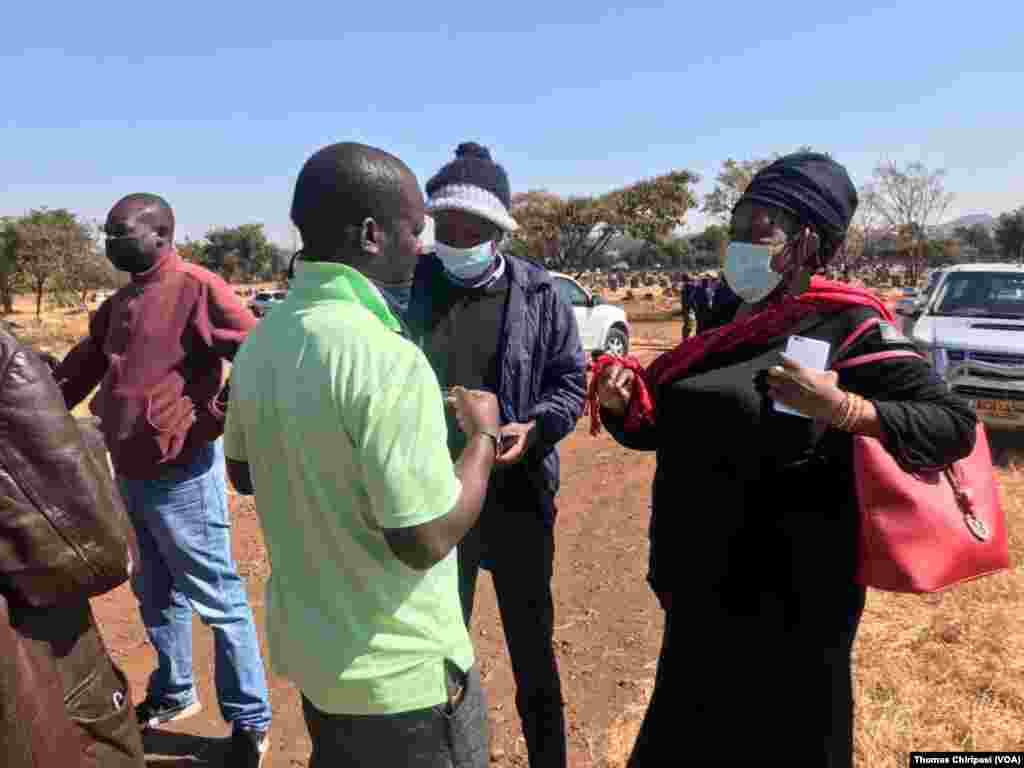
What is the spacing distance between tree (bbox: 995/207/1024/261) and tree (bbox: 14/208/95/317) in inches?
2023

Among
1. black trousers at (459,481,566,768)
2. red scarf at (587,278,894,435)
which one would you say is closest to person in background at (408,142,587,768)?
black trousers at (459,481,566,768)

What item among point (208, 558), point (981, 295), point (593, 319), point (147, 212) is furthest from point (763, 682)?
point (593, 319)

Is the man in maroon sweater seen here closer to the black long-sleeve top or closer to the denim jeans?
the denim jeans

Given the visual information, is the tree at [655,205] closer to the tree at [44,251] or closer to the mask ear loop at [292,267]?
the tree at [44,251]

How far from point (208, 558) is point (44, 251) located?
28.4 metres

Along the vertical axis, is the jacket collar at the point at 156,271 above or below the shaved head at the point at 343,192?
below

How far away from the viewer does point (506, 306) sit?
8.49 ft

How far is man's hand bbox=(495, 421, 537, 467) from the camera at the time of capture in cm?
237

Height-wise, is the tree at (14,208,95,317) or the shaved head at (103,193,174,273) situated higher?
the tree at (14,208,95,317)

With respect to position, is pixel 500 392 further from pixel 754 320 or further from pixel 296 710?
pixel 296 710

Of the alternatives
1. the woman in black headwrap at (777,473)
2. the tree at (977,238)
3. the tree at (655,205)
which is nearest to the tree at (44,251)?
the tree at (655,205)

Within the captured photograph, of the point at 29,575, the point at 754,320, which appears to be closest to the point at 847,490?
the point at 754,320

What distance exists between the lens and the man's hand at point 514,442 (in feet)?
7.78

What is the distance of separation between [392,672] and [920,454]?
1183 millimetres
